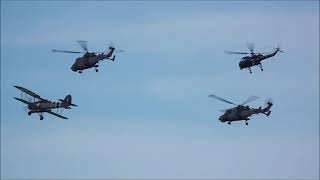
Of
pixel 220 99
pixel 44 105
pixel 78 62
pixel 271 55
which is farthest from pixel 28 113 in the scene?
pixel 271 55

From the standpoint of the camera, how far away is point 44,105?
146m

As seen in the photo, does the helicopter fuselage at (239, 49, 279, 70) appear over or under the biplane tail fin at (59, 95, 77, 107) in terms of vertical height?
over

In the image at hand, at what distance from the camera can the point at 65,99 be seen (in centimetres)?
14450

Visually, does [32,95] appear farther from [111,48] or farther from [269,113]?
[269,113]

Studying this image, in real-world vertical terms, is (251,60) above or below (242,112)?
above

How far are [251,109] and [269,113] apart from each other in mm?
3211

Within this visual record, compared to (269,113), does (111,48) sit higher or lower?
higher

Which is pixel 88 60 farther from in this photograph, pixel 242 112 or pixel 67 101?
pixel 242 112

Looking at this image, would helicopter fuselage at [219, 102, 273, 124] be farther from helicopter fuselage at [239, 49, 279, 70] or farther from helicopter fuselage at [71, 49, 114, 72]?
helicopter fuselage at [71, 49, 114, 72]

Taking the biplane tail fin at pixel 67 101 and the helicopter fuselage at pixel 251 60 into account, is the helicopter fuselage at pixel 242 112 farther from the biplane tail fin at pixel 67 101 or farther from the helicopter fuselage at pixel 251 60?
the biplane tail fin at pixel 67 101

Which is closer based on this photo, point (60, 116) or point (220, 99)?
point (220, 99)

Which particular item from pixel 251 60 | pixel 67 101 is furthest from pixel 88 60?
pixel 251 60

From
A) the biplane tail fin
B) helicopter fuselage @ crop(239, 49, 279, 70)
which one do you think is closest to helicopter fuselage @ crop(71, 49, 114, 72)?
the biplane tail fin

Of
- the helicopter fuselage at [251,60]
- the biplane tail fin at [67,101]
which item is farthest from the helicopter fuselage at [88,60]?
the helicopter fuselage at [251,60]
